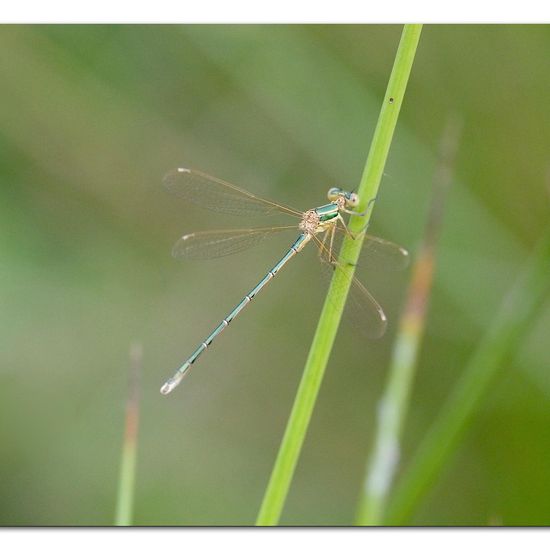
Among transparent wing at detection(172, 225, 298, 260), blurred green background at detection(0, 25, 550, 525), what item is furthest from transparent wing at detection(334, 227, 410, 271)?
blurred green background at detection(0, 25, 550, 525)

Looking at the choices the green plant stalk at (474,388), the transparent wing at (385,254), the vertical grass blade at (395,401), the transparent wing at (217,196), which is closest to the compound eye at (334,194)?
the transparent wing at (385,254)

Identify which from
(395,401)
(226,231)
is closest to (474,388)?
(395,401)

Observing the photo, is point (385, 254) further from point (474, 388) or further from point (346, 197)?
point (474, 388)

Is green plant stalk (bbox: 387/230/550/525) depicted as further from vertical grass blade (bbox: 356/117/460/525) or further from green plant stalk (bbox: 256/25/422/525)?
green plant stalk (bbox: 256/25/422/525)
